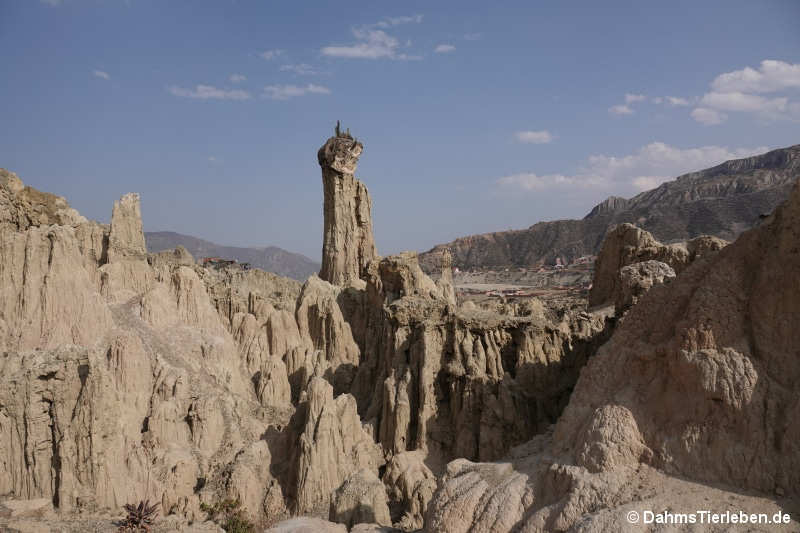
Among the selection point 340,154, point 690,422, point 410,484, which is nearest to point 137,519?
point 410,484

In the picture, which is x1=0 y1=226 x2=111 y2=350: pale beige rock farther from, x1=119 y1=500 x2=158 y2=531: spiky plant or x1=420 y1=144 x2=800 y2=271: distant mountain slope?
x1=420 y1=144 x2=800 y2=271: distant mountain slope

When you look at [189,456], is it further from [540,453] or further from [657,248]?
[657,248]

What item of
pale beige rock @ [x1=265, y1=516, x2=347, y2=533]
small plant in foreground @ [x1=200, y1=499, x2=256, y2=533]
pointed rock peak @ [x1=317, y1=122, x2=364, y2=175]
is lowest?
small plant in foreground @ [x1=200, y1=499, x2=256, y2=533]

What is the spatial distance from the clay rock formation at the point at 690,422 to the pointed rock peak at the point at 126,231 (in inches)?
798

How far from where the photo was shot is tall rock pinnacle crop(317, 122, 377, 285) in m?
39.8

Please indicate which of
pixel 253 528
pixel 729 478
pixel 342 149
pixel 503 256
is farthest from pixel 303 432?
pixel 503 256

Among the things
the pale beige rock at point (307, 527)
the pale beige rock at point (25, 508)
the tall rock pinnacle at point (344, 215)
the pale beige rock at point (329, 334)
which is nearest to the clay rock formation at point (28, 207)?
the pale beige rock at point (25, 508)

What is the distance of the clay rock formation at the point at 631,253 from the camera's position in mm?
24531

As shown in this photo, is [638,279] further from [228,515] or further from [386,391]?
[228,515]

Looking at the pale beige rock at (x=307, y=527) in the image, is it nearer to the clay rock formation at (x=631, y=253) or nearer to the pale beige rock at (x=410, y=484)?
the pale beige rock at (x=410, y=484)

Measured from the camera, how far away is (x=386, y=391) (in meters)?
22.1

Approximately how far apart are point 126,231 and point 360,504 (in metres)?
18.8

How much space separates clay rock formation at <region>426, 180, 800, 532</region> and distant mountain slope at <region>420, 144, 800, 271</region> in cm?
9449

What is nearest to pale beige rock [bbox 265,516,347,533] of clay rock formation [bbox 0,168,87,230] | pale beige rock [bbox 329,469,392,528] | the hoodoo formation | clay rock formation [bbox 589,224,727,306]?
the hoodoo formation
